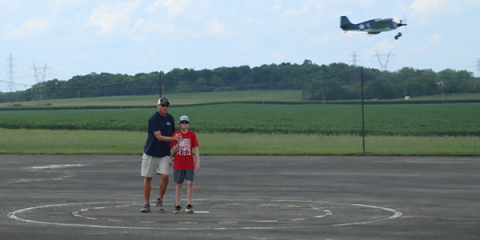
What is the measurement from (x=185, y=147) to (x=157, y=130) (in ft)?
2.04

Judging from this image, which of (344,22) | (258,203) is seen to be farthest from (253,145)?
(258,203)

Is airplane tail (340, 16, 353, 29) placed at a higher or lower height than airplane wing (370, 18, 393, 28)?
higher

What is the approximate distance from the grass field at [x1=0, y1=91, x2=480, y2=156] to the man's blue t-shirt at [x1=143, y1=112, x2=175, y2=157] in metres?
17.6

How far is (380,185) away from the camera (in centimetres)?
1602

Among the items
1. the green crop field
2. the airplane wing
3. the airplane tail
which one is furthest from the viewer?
the airplane tail

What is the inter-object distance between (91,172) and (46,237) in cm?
1128

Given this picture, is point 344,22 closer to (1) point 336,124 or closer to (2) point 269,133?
(1) point 336,124

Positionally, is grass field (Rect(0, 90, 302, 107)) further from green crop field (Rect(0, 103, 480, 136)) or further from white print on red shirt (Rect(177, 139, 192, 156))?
white print on red shirt (Rect(177, 139, 192, 156))

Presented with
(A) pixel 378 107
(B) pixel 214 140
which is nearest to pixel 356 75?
(A) pixel 378 107

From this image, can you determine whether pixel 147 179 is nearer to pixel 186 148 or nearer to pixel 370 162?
pixel 186 148

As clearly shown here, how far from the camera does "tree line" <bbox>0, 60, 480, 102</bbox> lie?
80438 millimetres

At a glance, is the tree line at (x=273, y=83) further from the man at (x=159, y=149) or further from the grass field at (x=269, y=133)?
the man at (x=159, y=149)

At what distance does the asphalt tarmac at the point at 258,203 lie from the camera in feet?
31.0

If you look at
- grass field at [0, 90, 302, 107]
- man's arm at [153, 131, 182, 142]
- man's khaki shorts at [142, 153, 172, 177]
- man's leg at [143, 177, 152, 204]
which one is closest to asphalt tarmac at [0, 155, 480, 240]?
man's leg at [143, 177, 152, 204]
